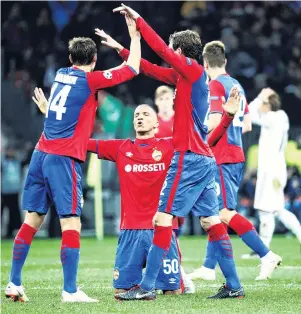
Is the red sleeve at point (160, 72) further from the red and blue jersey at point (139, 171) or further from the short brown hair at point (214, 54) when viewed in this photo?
the short brown hair at point (214, 54)

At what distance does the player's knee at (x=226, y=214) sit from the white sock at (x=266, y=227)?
2719 millimetres

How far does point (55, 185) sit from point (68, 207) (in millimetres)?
199

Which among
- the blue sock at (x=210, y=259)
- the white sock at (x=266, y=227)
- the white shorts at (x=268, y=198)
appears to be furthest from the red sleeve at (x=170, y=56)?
the white shorts at (x=268, y=198)

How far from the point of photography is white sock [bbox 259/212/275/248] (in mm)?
11727

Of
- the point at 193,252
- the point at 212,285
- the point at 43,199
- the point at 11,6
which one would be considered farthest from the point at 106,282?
the point at 11,6

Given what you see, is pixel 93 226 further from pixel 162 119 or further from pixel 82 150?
pixel 82 150

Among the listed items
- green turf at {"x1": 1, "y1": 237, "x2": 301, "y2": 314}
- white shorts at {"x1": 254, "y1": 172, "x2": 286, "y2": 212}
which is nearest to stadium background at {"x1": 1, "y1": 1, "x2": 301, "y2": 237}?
green turf at {"x1": 1, "y1": 237, "x2": 301, "y2": 314}

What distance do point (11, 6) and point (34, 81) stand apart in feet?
6.53

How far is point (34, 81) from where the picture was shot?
66.0 ft

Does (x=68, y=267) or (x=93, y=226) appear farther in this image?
(x=93, y=226)

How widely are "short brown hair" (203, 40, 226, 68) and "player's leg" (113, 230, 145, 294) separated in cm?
209

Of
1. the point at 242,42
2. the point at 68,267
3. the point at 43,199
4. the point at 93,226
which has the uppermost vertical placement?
the point at 242,42

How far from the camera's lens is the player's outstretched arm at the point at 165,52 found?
715 cm

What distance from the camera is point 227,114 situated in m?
7.99
